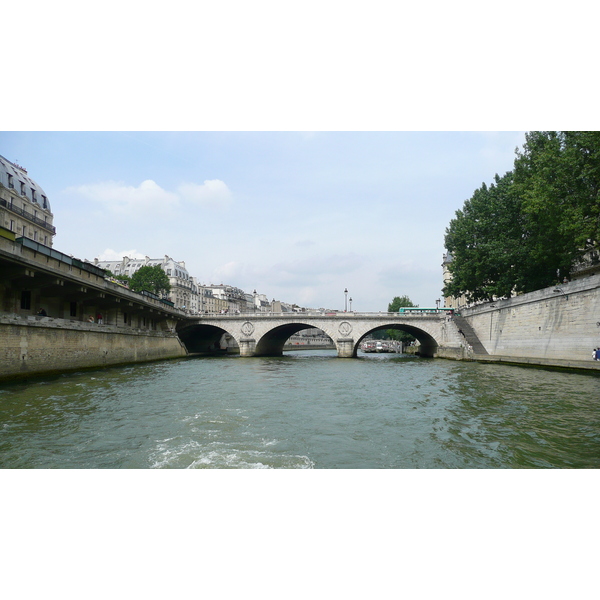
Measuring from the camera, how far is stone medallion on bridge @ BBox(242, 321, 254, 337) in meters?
50.6

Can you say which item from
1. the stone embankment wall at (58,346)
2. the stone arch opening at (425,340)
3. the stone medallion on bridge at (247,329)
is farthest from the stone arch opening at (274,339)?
the stone embankment wall at (58,346)

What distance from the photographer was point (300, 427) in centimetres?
1023

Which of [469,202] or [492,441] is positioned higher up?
[469,202]

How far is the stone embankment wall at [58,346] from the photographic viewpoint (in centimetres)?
1881

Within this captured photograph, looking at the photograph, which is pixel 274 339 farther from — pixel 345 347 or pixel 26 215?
pixel 26 215

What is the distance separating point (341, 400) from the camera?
1491 cm

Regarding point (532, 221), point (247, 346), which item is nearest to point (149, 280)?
point (247, 346)

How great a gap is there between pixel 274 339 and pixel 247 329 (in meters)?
9.24

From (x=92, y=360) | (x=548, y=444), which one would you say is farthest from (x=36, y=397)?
(x=548, y=444)

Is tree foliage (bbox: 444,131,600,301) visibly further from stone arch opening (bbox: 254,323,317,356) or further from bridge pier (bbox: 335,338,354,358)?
stone arch opening (bbox: 254,323,317,356)

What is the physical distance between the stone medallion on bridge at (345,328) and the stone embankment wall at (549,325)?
15356mm

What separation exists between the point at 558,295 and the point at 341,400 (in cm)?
1820
